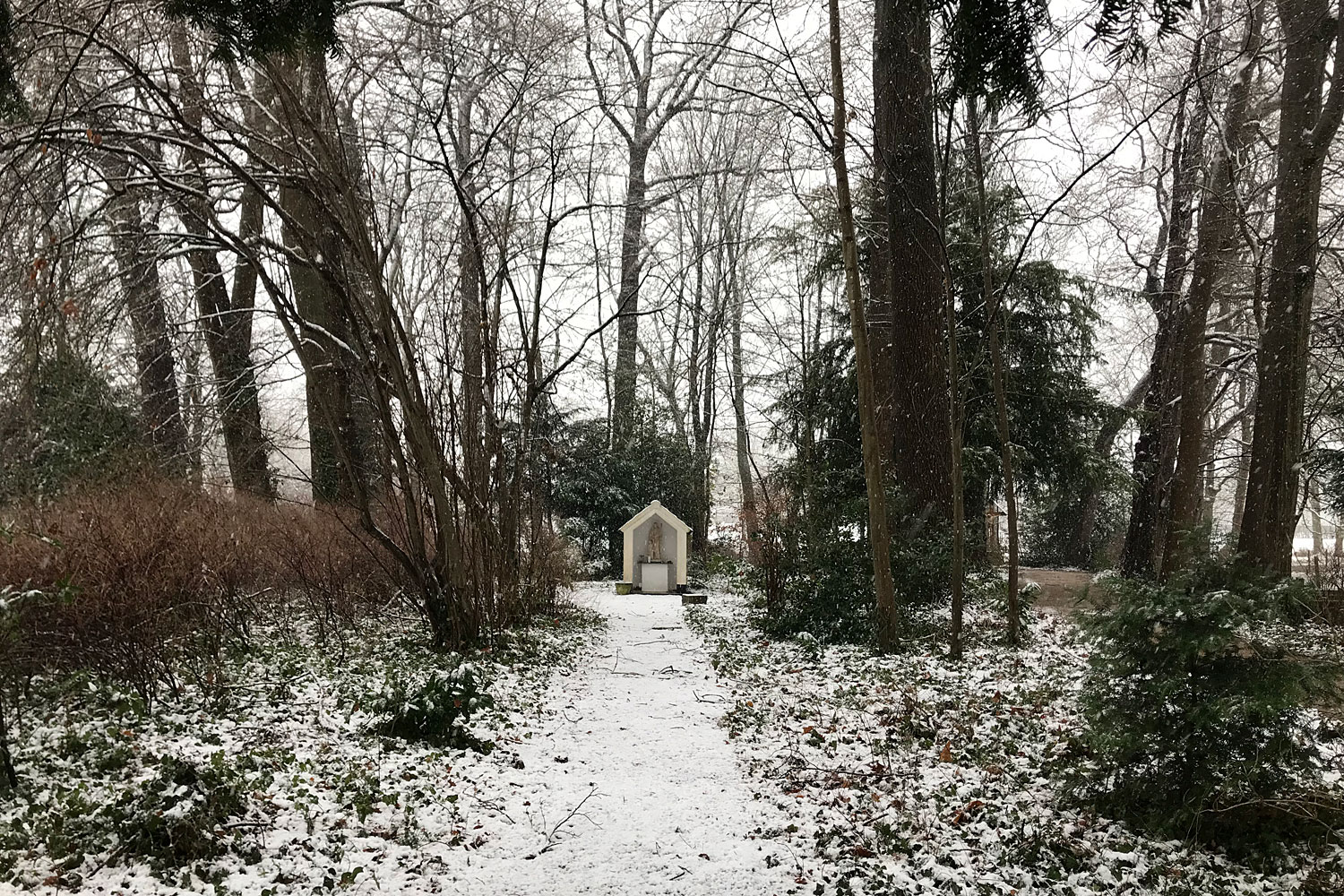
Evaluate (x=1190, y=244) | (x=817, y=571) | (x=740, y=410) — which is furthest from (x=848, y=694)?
(x=740, y=410)

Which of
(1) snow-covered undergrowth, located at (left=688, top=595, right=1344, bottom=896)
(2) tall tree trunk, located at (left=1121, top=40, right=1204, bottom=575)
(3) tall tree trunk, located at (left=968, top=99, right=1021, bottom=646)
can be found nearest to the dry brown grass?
(1) snow-covered undergrowth, located at (left=688, top=595, right=1344, bottom=896)

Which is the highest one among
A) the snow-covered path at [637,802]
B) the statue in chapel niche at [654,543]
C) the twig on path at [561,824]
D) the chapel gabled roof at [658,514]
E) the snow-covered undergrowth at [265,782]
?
the chapel gabled roof at [658,514]

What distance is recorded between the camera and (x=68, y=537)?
18.8 ft

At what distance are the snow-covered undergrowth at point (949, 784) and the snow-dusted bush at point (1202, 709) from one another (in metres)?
0.19

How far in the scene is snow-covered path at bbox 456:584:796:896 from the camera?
362 centimetres

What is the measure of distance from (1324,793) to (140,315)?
1335cm

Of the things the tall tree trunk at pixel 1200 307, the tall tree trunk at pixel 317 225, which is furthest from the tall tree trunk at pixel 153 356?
the tall tree trunk at pixel 1200 307

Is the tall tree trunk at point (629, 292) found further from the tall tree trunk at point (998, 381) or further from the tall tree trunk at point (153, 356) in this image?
the tall tree trunk at point (998, 381)

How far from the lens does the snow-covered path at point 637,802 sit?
362cm

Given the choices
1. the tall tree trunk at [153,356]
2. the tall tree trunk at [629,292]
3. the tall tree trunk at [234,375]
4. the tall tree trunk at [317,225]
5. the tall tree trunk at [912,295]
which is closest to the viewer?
the tall tree trunk at [317,225]

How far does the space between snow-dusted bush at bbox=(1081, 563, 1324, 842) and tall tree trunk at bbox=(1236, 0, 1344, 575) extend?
6.27 m

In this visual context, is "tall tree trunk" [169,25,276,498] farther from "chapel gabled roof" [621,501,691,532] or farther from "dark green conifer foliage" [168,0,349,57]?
"dark green conifer foliage" [168,0,349,57]

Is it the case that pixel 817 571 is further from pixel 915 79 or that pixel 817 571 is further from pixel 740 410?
pixel 740 410

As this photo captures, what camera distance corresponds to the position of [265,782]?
409 cm
